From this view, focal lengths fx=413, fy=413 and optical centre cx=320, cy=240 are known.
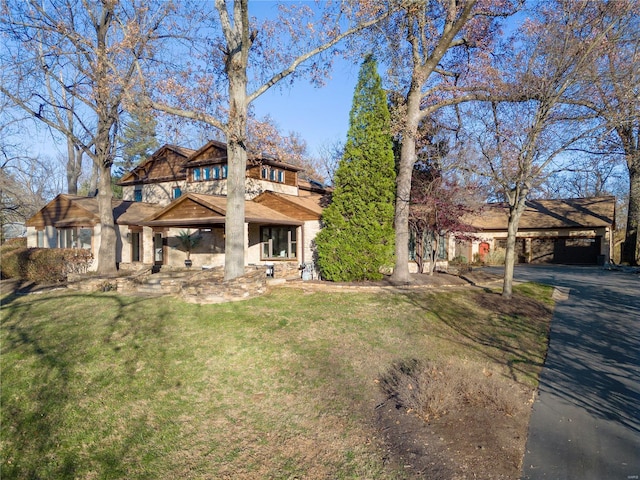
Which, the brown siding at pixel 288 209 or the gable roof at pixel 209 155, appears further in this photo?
the gable roof at pixel 209 155

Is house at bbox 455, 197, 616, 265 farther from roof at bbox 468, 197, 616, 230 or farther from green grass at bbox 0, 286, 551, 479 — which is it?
green grass at bbox 0, 286, 551, 479

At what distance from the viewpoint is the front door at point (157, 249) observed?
22703mm

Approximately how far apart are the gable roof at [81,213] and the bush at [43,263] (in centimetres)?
318

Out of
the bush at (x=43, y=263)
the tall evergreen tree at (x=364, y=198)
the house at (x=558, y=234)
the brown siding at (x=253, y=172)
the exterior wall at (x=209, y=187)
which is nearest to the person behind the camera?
the tall evergreen tree at (x=364, y=198)

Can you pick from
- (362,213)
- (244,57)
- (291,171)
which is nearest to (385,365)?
(362,213)

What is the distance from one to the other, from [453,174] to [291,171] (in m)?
9.91

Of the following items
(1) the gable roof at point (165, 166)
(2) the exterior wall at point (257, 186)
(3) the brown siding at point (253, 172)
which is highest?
(1) the gable roof at point (165, 166)

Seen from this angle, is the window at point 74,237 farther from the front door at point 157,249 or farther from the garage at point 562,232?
the garage at point 562,232

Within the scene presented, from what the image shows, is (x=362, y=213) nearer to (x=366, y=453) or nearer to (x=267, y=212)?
(x=267, y=212)

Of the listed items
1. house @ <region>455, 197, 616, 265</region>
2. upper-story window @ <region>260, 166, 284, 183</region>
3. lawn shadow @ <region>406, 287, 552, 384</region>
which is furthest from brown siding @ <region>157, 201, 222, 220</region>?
house @ <region>455, 197, 616, 265</region>

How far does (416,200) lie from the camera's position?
1608 cm

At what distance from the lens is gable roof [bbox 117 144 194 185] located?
2411 cm

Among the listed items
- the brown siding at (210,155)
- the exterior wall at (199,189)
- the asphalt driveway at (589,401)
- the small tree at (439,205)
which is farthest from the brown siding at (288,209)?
the asphalt driveway at (589,401)

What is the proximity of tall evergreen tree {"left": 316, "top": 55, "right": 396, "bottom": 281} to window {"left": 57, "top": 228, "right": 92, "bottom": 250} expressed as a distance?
548 inches
